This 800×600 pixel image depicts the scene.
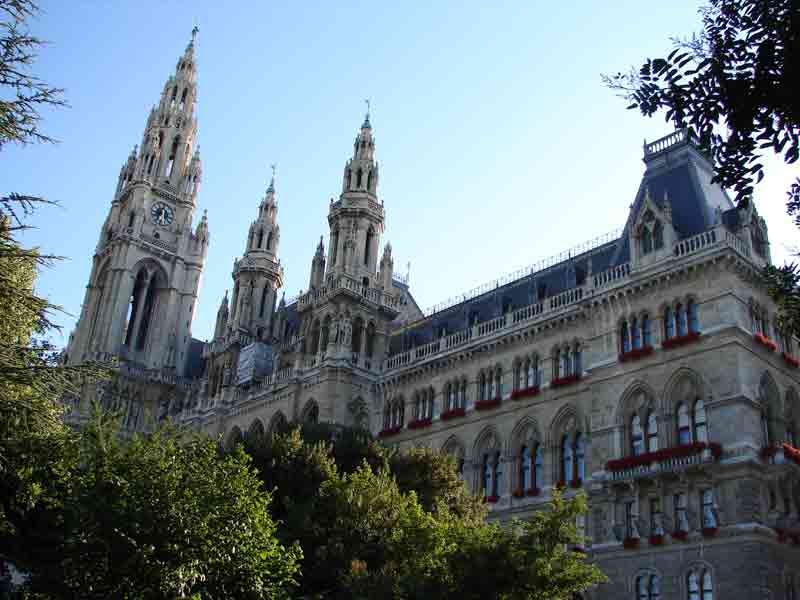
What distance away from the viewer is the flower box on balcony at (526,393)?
40781mm

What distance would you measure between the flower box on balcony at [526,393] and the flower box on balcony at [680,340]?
7381mm

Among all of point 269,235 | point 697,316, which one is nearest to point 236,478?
point 697,316

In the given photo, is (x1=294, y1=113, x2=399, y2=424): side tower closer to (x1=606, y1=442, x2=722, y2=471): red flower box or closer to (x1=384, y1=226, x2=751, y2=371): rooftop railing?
(x1=384, y1=226, x2=751, y2=371): rooftop railing

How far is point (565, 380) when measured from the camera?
39344mm

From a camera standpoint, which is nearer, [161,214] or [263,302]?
[263,302]

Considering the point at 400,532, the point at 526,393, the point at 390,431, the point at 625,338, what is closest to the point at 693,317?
the point at 625,338

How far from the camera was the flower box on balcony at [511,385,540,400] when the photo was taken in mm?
40781

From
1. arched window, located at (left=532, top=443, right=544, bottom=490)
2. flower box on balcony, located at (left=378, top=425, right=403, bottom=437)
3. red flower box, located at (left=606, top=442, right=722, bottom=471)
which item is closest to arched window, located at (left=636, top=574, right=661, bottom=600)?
red flower box, located at (left=606, top=442, right=722, bottom=471)

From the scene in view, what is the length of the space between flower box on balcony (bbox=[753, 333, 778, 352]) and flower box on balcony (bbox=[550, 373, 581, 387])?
795 centimetres

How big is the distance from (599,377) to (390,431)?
14109 mm

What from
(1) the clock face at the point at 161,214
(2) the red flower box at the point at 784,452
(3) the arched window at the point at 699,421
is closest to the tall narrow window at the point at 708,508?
(3) the arched window at the point at 699,421

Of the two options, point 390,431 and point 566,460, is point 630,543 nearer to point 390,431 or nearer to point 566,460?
point 566,460

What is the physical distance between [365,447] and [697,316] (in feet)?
47.7

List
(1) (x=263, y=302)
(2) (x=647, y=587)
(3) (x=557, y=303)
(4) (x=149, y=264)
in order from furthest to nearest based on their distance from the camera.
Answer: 1. (4) (x=149, y=264)
2. (1) (x=263, y=302)
3. (3) (x=557, y=303)
4. (2) (x=647, y=587)
